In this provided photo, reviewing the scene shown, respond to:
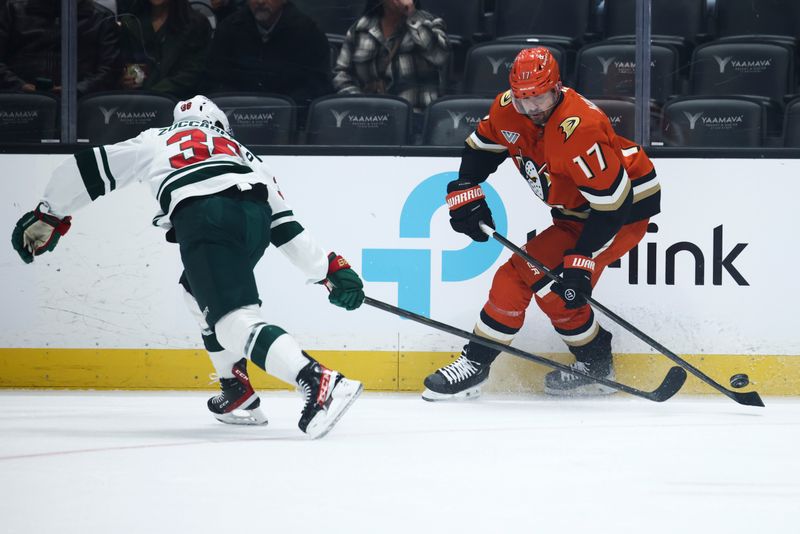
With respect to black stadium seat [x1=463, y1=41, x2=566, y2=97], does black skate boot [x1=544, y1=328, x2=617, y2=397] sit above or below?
below

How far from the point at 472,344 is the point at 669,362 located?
79cm

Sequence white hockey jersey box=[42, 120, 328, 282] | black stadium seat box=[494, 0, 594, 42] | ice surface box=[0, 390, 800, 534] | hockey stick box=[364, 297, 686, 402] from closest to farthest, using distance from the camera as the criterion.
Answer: ice surface box=[0, 390, 800, 534]
white hockey jersey box=[42, 120, 328, 282]
hockey stick box=[364, 297, 686, 402]
black stadium seat box=[494, 0, 594, 42]

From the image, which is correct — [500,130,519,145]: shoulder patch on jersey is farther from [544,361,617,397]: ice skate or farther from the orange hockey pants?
[544,361,617,397]: ice skate

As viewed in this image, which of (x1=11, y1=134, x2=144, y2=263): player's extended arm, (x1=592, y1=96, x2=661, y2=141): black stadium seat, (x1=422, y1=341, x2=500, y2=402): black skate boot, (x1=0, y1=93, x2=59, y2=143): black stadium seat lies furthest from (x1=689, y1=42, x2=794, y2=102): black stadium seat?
(x1=0, y1=93, x2=59, y2=143): black stadium seat

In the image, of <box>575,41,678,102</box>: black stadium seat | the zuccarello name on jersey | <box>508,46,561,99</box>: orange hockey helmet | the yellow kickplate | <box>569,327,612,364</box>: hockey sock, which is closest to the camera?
the zuccarello name on jersey

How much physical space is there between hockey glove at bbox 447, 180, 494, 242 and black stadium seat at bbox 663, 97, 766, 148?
85cm

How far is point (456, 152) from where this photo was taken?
448cm

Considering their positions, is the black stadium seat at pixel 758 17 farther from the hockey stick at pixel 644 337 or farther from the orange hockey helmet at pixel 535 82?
the hockey stick at pixel 644 337

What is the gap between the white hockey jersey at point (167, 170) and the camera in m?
3.41

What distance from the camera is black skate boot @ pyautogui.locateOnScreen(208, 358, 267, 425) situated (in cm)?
357

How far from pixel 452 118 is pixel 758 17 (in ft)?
4.38

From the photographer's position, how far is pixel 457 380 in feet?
13.8

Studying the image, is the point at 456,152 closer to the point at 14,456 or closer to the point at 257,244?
the point at 257,244

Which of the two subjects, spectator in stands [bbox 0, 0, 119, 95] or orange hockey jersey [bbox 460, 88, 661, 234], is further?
spectator in stands [bbox 0, 0, 119, 95]
